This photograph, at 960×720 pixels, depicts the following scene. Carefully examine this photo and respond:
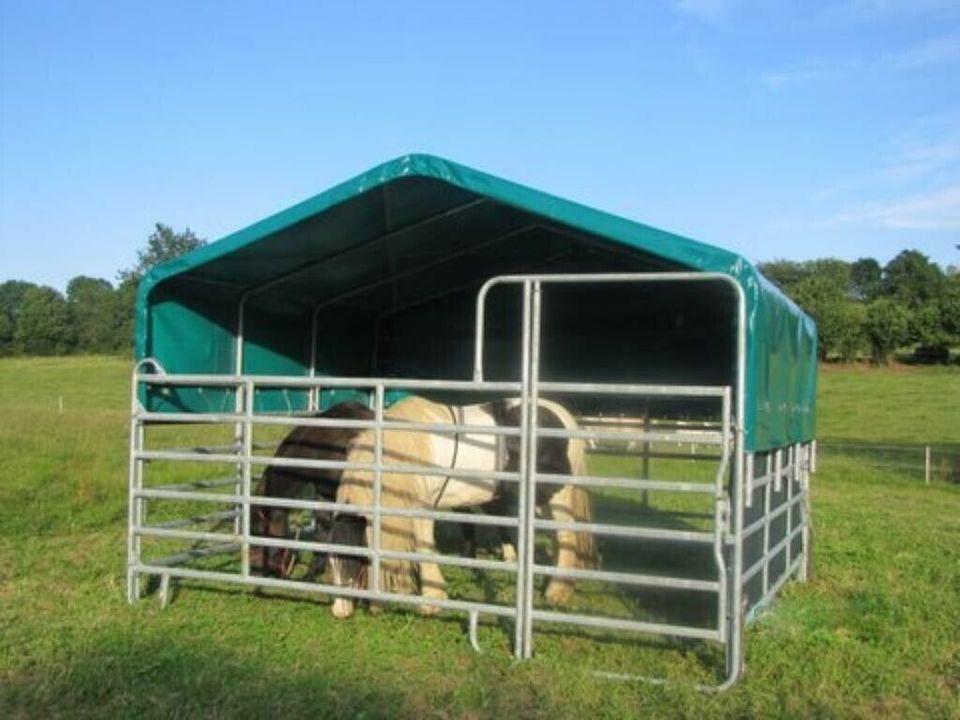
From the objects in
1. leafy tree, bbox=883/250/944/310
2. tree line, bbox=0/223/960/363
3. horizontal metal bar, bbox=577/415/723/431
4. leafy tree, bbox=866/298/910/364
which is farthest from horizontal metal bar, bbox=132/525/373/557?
leafy tree, bbox=883/250/944/310

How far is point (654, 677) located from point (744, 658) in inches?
22.8

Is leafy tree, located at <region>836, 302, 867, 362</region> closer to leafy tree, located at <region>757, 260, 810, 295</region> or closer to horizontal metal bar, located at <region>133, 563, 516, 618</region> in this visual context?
leafy tree, located at <region>757, 260, 810, 295</region>

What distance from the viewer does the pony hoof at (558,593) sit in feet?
22.8

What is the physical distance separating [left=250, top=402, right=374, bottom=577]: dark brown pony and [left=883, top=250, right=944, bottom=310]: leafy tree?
60.7 m

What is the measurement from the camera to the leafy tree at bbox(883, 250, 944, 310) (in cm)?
7066

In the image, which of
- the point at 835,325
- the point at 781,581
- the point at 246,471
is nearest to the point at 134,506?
the point at 246,471

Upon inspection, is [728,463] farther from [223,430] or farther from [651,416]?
[223,430]

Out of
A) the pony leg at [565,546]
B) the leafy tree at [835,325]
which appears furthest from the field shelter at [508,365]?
the leafy tree at [835,325]

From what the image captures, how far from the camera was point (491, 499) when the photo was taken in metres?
7.27

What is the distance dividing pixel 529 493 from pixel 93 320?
258ft

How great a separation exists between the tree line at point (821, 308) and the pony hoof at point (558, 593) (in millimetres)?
10557

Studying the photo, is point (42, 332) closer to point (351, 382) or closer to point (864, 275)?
point (351, 382)

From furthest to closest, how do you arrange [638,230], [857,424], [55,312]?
1. [55,312]
2. [857,424]
3. [638,230]

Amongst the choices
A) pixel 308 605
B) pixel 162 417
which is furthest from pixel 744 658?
pixel 162 417
